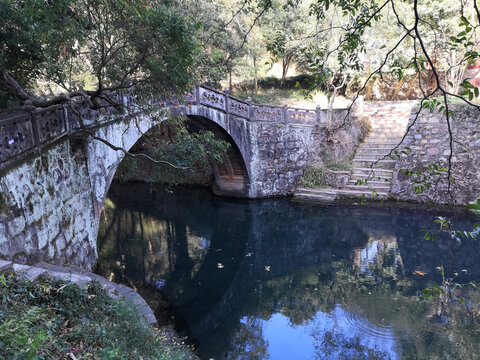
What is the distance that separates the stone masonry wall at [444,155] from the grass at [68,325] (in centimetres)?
1181

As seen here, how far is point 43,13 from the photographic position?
4945 millimetres

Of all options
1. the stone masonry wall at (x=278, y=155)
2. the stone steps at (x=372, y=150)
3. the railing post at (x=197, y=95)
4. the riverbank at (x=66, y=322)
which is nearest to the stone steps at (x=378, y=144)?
the stone steps at (x=372, y=150)

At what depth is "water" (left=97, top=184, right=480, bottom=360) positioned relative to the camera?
647 centimetres

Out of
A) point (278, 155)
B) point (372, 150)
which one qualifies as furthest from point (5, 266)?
point (372, 150)

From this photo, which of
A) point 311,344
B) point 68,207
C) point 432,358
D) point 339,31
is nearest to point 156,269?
point 68,207

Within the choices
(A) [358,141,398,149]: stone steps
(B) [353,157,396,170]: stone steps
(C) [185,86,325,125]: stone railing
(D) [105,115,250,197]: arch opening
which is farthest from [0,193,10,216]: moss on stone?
(A) [358,141,398,149]: stone steps

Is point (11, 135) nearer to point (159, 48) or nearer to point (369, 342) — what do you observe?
point (159, 48)

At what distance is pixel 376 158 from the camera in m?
14.7

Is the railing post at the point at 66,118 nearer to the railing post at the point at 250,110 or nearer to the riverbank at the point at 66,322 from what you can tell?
the riverbank at the point at 66,322

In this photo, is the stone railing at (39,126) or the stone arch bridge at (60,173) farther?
the stone arch bridge at (60,173)

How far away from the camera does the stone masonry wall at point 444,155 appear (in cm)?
1263

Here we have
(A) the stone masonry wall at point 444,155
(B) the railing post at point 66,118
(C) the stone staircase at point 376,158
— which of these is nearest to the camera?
(B) the railing post at point 66,118

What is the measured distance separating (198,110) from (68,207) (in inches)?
250

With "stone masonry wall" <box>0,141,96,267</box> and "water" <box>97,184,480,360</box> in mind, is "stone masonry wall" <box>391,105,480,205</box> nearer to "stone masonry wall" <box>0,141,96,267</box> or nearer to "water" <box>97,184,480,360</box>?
"water" <box>97,184,480,360</box>
